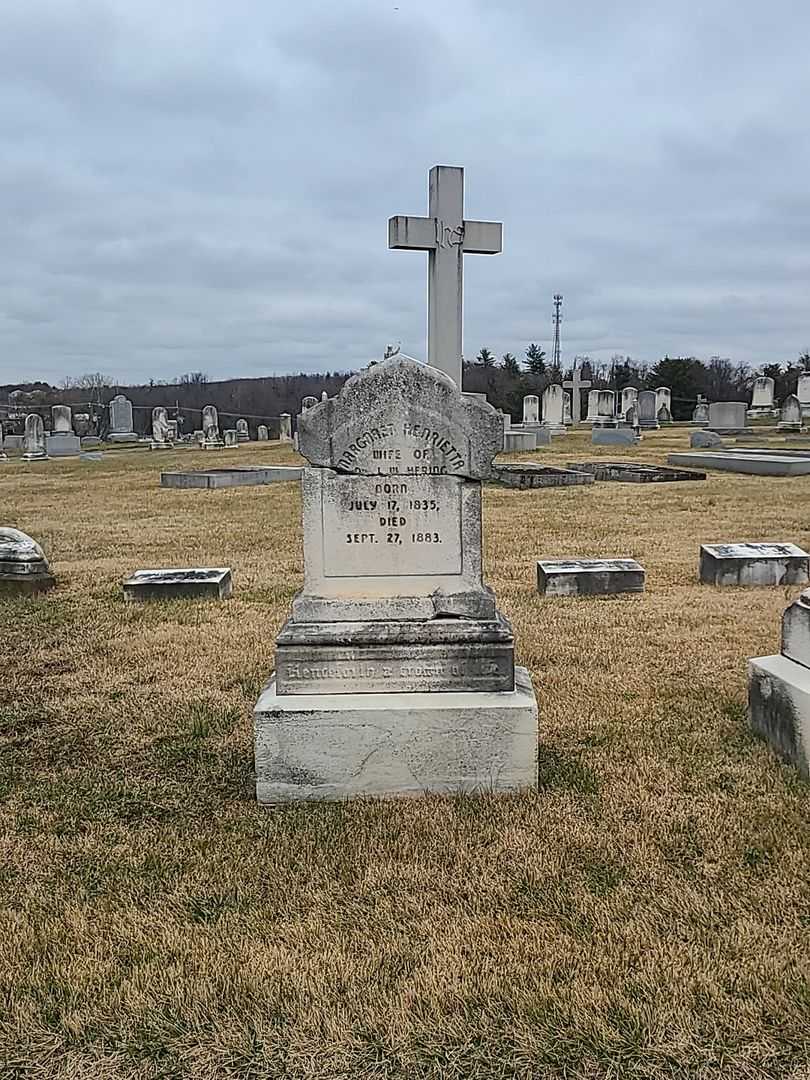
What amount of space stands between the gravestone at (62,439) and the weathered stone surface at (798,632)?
30186 millimetres

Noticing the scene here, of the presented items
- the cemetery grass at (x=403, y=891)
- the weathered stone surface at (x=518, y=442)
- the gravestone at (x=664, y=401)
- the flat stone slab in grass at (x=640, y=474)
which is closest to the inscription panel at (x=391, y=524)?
the cemetery grass at (x=403, y=891)

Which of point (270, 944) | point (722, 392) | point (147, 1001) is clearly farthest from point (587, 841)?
point (722, 392)

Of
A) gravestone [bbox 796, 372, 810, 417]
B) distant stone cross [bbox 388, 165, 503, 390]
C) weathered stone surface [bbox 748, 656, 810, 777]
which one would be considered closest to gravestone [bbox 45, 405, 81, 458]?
distant stone cross [bbox 388, 165, 503, 390]

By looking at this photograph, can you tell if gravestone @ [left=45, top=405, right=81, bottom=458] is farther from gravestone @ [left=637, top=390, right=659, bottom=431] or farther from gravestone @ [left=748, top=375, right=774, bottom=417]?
gravestone @ [left=748, top=375, right=774, bottom=417]

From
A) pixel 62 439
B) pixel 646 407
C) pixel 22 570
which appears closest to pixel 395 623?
pixel 22 570

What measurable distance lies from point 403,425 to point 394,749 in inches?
56.0

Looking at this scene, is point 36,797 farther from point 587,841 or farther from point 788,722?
point 788,722

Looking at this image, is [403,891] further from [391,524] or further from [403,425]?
Answer: [403,425]

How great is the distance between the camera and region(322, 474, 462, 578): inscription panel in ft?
13.1

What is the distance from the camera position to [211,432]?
1284 inches

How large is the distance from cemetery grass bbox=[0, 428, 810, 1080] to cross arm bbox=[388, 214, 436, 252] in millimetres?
5784

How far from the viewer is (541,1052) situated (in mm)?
2238

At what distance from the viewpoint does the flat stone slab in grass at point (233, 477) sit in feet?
57.8

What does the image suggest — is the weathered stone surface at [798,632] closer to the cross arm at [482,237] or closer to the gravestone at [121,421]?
the cross arm at [482,237]
